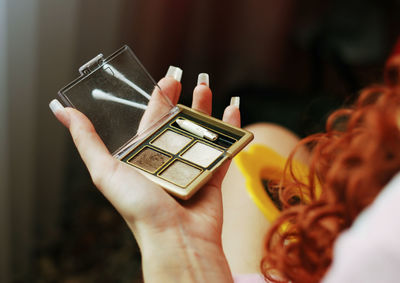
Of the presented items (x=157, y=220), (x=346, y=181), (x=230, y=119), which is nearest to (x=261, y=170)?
(x=230, y=119)

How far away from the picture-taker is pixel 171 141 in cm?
77

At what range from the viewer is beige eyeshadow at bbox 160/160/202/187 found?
0.69 metres

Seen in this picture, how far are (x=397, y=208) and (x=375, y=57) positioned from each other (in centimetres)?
136

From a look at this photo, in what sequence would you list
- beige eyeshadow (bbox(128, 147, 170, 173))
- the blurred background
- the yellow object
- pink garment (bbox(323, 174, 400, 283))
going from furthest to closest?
the blurred background, the yellow object, beige eyeshadow (bbox(128, 147, 170, 173)), pink garment (bbox(323, 174, 400, 283))

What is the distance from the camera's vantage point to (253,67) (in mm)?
1769

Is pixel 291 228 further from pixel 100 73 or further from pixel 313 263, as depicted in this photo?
pixel 100 73

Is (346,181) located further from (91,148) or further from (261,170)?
(261,170)

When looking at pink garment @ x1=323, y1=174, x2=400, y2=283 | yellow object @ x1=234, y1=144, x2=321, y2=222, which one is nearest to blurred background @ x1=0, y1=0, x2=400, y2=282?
yellow object @ x1=234, y1=144, x2=321, y2=222

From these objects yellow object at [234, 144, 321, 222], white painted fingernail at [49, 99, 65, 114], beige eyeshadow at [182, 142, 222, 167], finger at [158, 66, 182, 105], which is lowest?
yellow object at [234, 144, 321, 222]

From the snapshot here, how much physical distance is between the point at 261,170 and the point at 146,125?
0.89ft

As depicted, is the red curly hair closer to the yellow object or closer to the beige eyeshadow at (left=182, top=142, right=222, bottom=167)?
the beige eyeshadow at (left=182, top=142, right=222, bottom=167)

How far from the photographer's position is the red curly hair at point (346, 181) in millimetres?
452

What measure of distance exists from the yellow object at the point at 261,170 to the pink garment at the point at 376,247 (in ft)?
1.51

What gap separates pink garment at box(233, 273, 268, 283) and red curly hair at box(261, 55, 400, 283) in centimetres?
18
